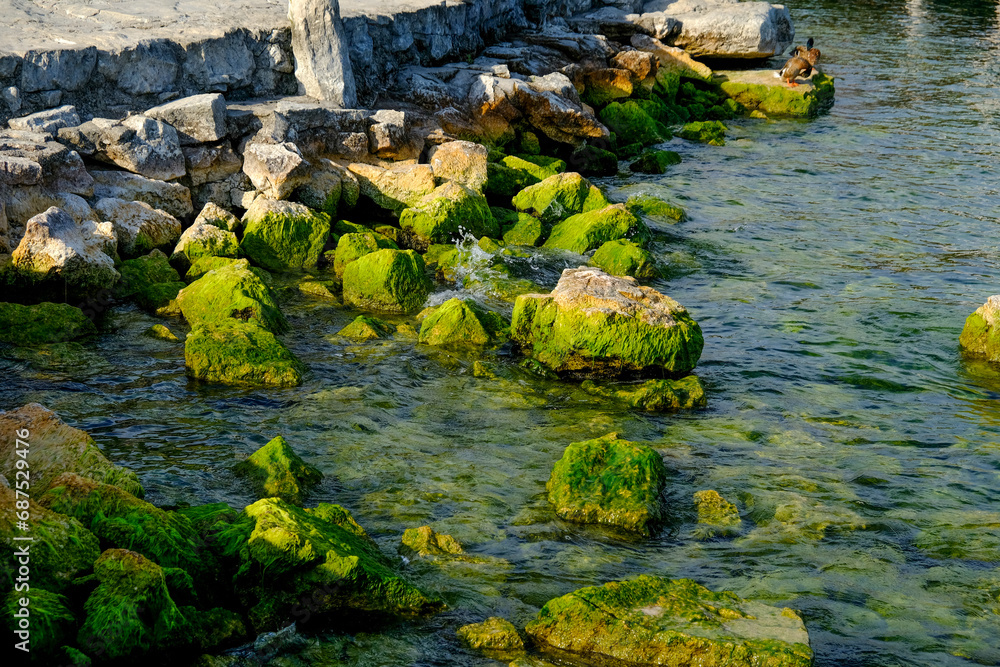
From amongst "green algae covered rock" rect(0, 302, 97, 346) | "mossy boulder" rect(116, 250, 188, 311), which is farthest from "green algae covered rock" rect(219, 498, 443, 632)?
"mossy boulder" rect(116, 250, 188, 311)

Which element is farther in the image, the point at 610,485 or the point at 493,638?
the point at 610,485

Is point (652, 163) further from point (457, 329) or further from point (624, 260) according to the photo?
point (457, 329)

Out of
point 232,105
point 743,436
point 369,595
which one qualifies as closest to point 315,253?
point 232,105

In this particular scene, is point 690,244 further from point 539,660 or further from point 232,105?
point 539,660

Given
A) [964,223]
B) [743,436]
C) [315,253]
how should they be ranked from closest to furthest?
[743,436] → [315,253] → [964,223]

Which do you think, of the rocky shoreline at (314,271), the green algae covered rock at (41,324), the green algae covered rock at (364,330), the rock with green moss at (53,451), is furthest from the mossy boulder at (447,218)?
the rock with green moss at (53,451)

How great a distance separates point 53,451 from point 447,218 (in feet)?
24.0

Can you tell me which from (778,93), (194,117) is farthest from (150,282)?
(778,93)

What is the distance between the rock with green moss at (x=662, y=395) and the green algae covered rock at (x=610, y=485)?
1490mm

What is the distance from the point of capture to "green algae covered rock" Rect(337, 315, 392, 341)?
9.95 m

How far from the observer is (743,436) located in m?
8.14

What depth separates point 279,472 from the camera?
6941mm

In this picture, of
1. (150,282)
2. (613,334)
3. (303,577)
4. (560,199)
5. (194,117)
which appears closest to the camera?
(303,577)

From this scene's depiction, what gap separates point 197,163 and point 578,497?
7.95 meters
